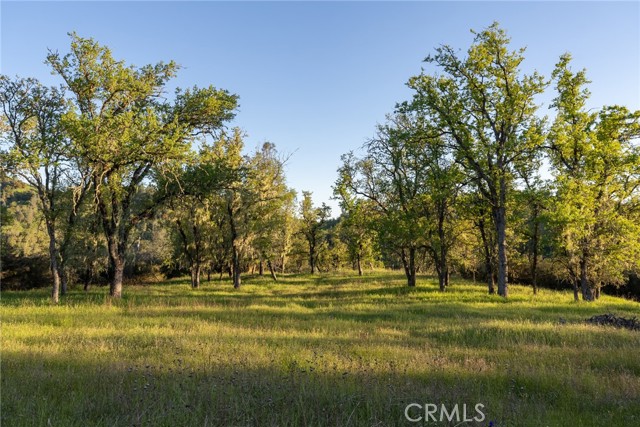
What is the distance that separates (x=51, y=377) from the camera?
6.28 meters

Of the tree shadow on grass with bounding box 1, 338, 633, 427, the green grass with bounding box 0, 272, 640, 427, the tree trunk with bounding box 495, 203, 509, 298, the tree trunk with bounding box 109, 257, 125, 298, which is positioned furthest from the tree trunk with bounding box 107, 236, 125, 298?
the tree trunk with bounding box 495, 203, 509, 298

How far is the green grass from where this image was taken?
4.86 metres

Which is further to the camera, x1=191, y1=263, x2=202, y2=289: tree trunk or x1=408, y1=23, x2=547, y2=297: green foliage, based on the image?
x1=191, y1=263, x2=202, y2=289: tree trunk

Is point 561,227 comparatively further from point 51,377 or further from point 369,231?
point 51,377

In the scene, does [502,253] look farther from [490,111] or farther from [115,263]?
[115,263]

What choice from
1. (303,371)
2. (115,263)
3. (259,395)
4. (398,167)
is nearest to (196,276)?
(115,263)

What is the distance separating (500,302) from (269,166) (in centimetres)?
2210

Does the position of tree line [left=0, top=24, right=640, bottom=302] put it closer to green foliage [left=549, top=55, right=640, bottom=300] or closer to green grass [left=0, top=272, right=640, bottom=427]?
green foliage [left=549, top=55, right=640, bottom=300]

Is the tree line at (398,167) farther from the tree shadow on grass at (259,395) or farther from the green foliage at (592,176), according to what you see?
the tree shadow on grass at (259,395)

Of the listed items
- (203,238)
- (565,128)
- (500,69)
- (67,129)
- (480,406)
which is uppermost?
(500,69)

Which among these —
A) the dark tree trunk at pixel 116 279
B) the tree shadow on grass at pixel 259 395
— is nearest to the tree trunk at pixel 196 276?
the dark tree trunk at pixel 116 279

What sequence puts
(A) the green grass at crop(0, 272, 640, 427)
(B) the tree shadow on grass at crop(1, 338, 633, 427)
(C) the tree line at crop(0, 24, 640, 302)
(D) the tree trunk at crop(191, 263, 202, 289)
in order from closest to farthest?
(B) the tree shadow on grass at crop(1, 338, 633, 427) < (A) the green grass at crop(0, 272, 640, 427) < (C) the tree line at crop(0, 24, 640, 302) < (D) the tree trunk at crop(191, 263, 202, 289)

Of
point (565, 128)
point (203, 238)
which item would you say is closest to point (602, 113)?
point (565, 128)

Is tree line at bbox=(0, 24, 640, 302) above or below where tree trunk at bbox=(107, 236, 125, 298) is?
above
